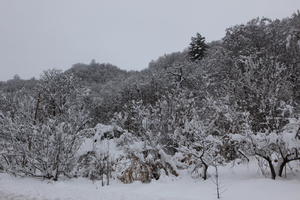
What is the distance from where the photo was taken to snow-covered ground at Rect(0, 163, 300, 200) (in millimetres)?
7828

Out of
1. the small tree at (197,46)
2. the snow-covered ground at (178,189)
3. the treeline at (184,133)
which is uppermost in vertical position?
the small tree at (197,46)

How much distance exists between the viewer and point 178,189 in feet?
30.1

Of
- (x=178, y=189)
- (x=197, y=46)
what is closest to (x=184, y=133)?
(x=178, y=189)

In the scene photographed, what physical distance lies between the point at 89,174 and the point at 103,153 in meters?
1.01

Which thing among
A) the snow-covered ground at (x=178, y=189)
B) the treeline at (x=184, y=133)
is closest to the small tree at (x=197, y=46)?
the treeline at (x=184, y=133)

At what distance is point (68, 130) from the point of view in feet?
43.0

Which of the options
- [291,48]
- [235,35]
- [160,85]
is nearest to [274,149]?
[291,48]

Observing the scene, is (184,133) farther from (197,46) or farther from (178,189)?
(197,46)

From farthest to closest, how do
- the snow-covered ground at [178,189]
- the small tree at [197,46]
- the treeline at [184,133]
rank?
the small tree at [197,46]
the treeline at [184,133]
the snow-covered ground at [178,189]

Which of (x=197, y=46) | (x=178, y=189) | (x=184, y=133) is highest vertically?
Answer: (x=197, y=46)

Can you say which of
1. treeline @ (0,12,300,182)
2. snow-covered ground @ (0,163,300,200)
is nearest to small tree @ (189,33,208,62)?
treeline @ (0,12,300,182)

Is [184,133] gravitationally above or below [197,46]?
below

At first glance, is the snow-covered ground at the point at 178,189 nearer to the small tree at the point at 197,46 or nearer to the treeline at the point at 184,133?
the treeline at the point at 184,133

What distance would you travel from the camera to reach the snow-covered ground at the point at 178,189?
7.83 meters
